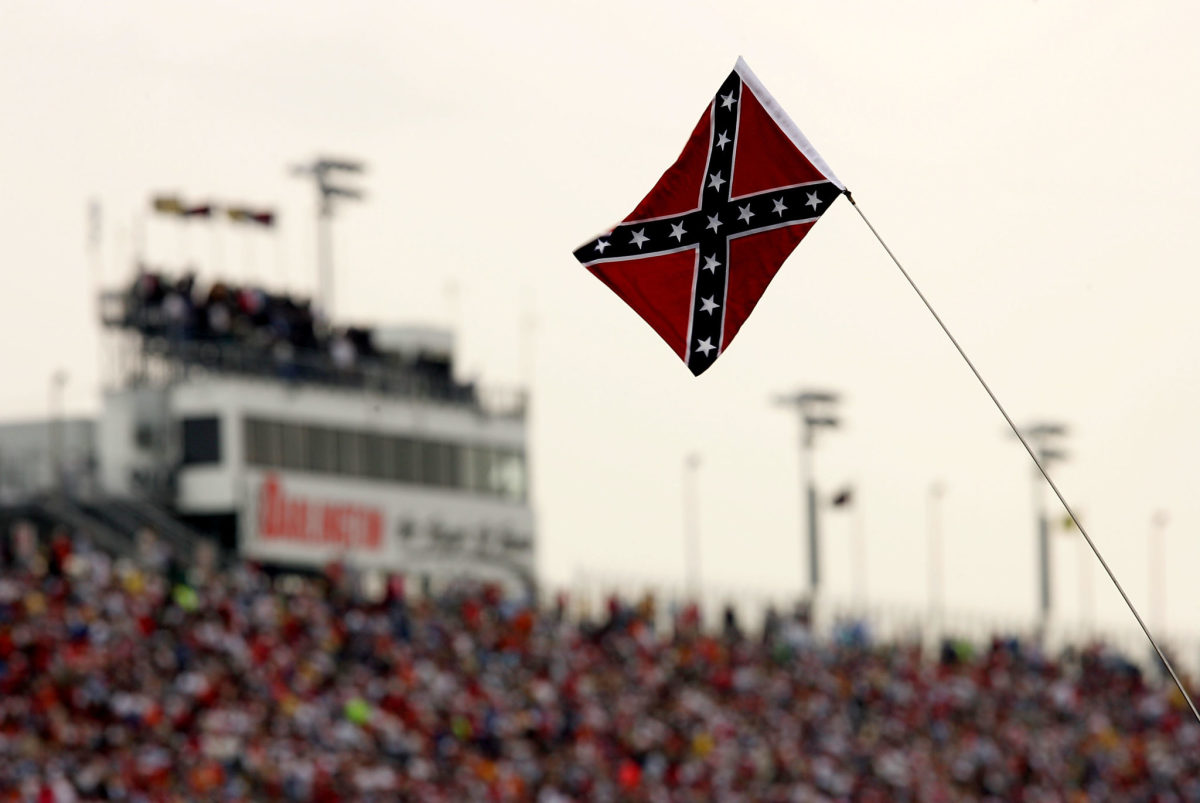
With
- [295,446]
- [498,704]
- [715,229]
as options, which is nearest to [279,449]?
[295,446]

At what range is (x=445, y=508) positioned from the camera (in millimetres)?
69688

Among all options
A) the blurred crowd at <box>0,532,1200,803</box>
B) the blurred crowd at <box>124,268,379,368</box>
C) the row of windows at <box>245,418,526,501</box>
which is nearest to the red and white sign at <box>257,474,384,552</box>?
the row of windows at <box>245,418,526,501</box>

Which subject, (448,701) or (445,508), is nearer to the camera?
(448,701)

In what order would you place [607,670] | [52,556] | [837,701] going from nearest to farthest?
[52,556] → [607,670] → [837,701]

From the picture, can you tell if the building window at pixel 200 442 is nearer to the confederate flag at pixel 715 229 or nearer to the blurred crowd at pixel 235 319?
the blurred crowd at pixel 235 319

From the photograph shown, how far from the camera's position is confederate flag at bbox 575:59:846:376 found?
22.1 meters

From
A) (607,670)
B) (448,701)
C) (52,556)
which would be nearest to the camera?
(52,556)

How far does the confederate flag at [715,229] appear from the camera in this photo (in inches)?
870

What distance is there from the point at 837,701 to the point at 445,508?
1271cm

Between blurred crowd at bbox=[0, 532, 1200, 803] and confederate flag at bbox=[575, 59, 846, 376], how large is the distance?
70.1 ft

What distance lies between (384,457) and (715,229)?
152ft

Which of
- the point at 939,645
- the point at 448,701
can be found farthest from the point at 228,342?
the point at 939,645

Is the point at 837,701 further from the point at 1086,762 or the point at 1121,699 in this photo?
the point at 1121,699

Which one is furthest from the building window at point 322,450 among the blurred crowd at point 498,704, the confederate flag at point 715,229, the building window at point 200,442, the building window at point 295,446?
the confederate flag at point 715,229
